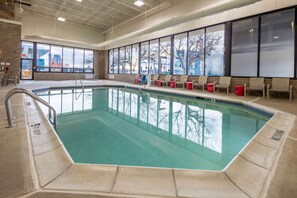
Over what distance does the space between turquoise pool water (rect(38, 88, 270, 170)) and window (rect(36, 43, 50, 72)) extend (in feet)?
38.6

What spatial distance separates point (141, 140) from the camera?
11.8 ft

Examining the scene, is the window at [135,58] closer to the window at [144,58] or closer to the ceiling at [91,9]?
the window at [144,58]

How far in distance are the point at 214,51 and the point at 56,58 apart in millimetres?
13093

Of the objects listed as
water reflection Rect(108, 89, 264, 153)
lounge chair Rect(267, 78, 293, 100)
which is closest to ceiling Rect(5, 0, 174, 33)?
lounge chair Rect(267, 78, 293, 100)

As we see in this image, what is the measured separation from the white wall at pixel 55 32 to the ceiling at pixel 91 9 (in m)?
0.64

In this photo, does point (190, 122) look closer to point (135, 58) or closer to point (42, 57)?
point (135, 58)

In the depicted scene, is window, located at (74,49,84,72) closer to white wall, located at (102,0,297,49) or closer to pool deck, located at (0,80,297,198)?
white wall, located at (102,0,297,49)

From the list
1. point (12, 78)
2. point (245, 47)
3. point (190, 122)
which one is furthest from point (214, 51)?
point (12, 78)

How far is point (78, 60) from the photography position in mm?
18281

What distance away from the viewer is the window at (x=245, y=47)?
8.27 meters

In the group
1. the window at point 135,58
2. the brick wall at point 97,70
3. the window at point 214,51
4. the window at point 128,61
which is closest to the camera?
the window at point 214,51

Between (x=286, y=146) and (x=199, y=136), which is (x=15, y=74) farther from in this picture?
(x=286, y=146)

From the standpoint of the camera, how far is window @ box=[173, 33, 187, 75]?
11.4 meters

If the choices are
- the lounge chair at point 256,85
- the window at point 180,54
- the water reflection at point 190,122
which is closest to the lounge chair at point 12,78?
the water reflection at point 190,122
